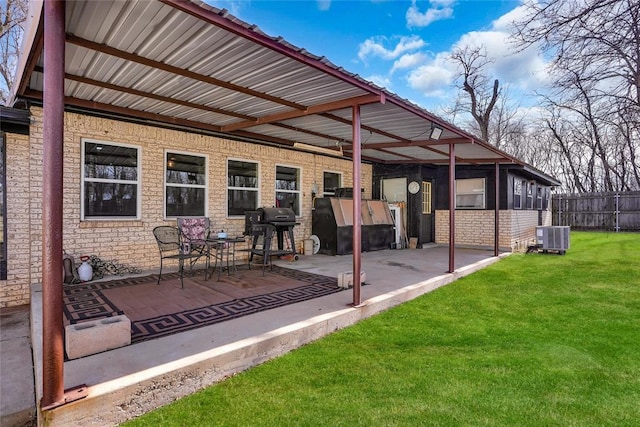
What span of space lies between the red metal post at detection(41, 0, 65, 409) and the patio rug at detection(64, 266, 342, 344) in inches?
38.2

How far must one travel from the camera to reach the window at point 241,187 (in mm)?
7449

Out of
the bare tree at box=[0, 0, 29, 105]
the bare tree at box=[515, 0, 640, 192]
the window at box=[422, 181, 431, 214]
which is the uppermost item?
the bare tree at box=[0, 0, 29, 105]

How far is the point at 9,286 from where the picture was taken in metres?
4.77

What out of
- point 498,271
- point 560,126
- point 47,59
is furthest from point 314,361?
point 560,126

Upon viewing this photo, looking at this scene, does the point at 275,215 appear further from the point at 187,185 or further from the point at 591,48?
the point at 591,48

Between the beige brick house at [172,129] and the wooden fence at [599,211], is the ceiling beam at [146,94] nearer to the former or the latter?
the beige brick house at [172,129]

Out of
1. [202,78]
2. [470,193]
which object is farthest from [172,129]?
[470,193]

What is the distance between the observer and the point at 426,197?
444 inches

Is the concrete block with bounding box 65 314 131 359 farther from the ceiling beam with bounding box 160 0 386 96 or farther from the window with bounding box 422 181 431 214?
the window with bounding box 422 181 431 214

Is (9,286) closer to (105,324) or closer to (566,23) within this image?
(105,324)

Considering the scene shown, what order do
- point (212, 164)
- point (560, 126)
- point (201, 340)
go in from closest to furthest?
1. point (201, 340)
2. point (212, 164)
3. point (560, 126)

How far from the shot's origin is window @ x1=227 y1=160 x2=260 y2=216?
24.4 ft

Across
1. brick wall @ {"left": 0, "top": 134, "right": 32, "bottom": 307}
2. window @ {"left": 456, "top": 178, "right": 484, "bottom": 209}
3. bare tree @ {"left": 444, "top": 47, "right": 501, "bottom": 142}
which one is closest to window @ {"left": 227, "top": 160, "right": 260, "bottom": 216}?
brick wall @ {"left": 0, "top": 134, "right": 32, "bottom": 307}

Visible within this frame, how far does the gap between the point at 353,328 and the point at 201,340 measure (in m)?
1.64
